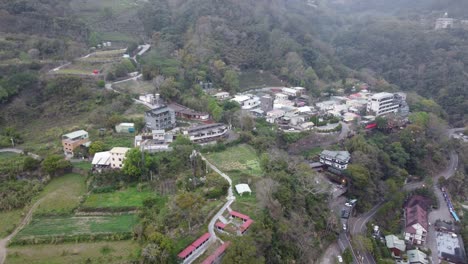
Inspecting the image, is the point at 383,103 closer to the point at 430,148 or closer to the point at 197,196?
the point at 430,148

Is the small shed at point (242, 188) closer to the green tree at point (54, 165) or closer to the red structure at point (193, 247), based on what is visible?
the red structure at point (193, 247)

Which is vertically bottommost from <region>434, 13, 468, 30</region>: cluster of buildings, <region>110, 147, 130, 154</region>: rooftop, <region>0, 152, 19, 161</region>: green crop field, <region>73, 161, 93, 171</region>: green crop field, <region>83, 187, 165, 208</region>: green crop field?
<region>83, 187, 165, 208</region>: green crop field

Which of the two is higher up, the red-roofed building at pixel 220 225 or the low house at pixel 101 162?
the low house at pixel 101 162

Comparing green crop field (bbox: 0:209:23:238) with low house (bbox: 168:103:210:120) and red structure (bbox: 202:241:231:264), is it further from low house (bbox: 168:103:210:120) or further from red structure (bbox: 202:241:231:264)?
low house (bbox: 168:103:210:120)

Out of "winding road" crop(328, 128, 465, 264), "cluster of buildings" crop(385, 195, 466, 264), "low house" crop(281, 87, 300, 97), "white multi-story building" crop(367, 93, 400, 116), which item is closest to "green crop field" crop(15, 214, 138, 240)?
"winding road" crop(328, 128, 465, 264)

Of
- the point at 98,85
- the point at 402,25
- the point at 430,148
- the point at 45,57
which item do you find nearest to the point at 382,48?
the point at 402,25

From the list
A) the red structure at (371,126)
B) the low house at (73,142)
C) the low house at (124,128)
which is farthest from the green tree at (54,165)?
the red structure at (371,126)

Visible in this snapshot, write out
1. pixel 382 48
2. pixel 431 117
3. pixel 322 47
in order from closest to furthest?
pixel 431 117 < pixel 322 47 < pixel 382 48
